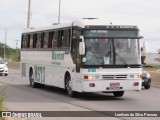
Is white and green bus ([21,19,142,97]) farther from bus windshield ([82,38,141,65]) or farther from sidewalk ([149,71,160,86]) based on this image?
sidewalk ([149,71,160,86])

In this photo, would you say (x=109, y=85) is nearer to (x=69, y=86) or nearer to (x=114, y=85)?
(x=114, y=85)

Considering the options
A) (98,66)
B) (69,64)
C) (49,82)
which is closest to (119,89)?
(98,66)

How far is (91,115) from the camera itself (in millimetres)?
13227

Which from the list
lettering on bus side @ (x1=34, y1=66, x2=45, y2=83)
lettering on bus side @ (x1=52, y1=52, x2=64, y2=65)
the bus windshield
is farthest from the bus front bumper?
lettering on bus side @ (x1=34, y1=66, x2=45, y2=83)

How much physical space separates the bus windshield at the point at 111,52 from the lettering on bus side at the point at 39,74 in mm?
6089

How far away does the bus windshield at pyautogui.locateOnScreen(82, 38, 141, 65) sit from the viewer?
57.6 ft

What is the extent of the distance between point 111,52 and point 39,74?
718cm

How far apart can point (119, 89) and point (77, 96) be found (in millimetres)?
2270

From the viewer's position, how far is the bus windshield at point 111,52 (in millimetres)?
17562

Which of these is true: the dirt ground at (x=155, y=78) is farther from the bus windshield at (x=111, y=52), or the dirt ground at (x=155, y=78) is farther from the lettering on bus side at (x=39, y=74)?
the bus windshield at (x=111, y=52)

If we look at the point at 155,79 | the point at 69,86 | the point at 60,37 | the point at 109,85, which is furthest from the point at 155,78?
the point at 109,85

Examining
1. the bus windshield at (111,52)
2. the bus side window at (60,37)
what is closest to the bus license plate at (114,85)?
the bus windshield at (111,52)

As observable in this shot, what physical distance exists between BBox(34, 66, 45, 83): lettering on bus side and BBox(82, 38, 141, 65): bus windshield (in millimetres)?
6089

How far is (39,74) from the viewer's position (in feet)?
78.9
